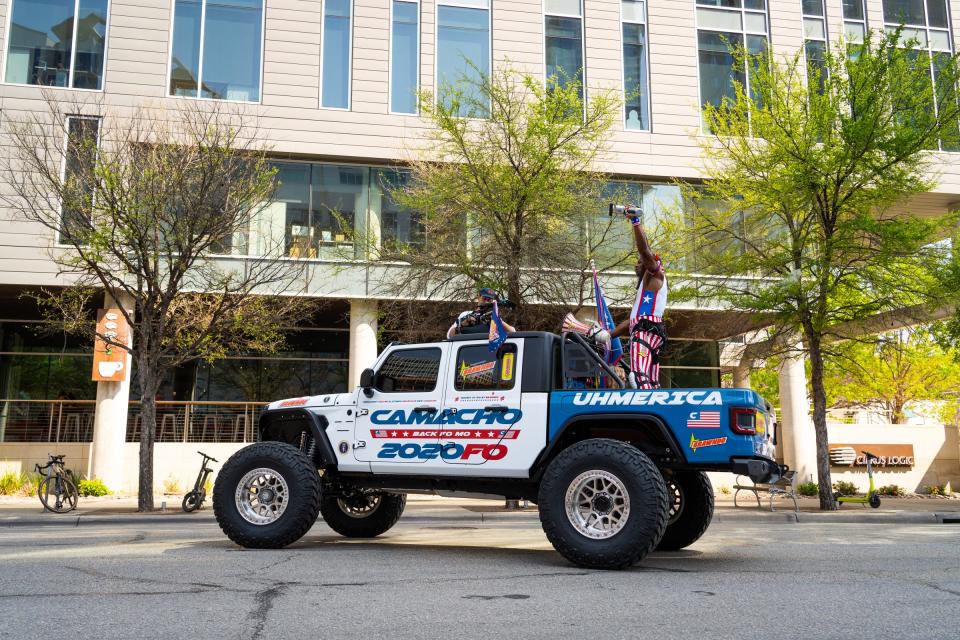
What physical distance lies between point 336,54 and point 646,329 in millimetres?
19095

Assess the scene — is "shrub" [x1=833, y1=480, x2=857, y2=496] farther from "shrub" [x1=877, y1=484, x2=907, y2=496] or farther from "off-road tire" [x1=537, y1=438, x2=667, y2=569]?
"off-road tire" [x1=537, y1=438, x2=667, y2=569]

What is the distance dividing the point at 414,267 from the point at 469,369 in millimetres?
9656

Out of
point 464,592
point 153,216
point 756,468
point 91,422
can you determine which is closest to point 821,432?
point 756,468

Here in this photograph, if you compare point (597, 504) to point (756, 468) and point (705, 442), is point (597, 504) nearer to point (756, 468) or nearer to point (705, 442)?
point (705, 442)

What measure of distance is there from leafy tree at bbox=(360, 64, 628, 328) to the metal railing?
27.8 feet

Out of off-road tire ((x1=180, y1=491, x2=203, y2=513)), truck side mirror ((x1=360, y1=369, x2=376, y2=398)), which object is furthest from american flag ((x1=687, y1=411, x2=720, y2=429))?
off-road tire ((x1=180, y1=491, x2=203, y2=513))

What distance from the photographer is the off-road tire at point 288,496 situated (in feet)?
26.4

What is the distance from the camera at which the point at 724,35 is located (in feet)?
86.7

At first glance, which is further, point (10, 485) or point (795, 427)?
point (795, 427)

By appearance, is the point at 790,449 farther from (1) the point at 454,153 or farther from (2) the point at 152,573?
(2) the point at 152,573

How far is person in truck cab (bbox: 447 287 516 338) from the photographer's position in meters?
8.45

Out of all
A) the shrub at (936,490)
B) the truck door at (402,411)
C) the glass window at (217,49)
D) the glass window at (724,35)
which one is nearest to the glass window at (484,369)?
the truck door at (402,411)

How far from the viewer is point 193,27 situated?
2392 centimetres

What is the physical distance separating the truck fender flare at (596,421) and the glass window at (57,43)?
20.7 m
